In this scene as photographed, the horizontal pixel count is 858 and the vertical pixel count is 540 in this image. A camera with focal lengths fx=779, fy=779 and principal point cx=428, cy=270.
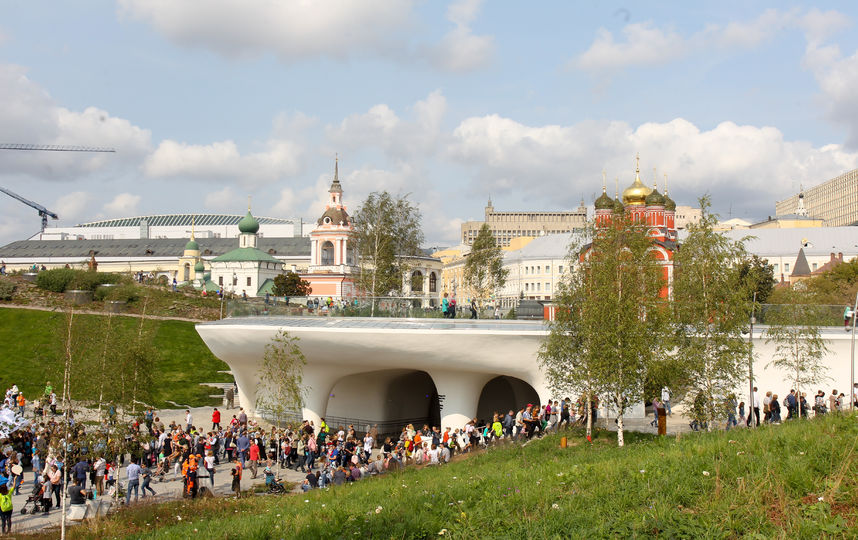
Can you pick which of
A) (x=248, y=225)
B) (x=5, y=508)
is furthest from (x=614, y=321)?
(x=248, y=225)

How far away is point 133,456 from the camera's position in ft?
65.9

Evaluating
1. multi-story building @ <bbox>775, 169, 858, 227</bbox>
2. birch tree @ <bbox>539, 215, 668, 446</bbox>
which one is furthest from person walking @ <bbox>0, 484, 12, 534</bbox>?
multi-story building @ <bbox>775, 169, 858, 227</bbox>

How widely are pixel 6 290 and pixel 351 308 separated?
46.9 m

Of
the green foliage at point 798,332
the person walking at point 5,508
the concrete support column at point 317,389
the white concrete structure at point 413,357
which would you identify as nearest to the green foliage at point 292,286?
→ the white concrete structure at point 413,357

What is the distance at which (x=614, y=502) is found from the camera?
38.0ft

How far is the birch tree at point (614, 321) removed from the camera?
783 inches

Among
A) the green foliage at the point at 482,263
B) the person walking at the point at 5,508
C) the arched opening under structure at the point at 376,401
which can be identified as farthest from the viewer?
the green foliage at the point at 482,263

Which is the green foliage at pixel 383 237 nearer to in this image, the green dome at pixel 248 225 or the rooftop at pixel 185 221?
the green dome at pixel 248 225

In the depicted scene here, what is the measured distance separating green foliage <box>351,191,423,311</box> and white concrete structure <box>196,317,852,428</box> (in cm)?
1422

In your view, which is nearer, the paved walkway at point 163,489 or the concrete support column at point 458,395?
the paved walkway at point 163,489

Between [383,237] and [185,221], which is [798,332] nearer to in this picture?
[383,237]

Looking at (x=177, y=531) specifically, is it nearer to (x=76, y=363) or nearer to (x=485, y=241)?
(x=76, y=363)

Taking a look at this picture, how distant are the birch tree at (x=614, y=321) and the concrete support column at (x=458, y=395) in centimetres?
892

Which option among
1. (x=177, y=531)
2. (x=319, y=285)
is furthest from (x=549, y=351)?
(x=319, y=285)
